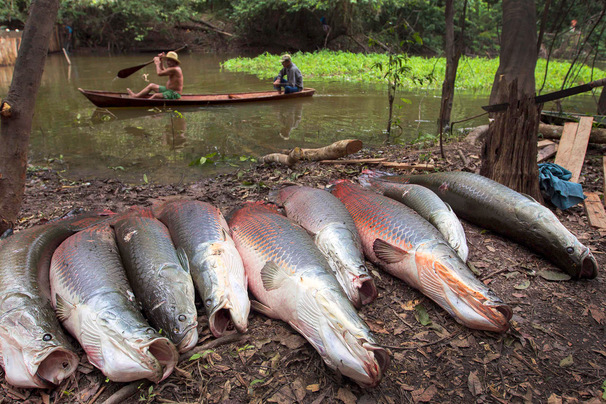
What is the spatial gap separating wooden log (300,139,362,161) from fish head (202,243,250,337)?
349cm

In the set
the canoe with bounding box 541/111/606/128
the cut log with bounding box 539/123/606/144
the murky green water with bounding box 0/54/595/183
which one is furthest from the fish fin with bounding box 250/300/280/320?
the canoe with bounding box 541/111/606/128

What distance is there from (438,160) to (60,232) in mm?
5480

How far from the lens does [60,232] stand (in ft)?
11.5

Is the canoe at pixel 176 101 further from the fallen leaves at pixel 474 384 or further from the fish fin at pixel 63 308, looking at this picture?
the fallen leaves at pixel 474 384

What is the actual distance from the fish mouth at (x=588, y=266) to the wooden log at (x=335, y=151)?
352 cm

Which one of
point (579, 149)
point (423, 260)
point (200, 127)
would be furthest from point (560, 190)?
point (200, 127)

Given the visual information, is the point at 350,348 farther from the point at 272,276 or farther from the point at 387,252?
the point at 387,252

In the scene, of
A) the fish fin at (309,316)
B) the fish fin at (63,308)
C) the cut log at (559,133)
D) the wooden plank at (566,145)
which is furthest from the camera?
the cut log at (559,133)

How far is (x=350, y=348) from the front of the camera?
7.48 ft

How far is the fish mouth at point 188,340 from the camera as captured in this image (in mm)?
2557

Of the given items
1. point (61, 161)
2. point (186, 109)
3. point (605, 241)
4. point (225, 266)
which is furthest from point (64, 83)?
point (605, 241)

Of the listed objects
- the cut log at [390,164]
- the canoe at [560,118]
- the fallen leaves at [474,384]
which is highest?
the canoe at [560,118]

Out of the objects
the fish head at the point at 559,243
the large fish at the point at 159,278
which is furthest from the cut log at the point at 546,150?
the large fish at the point at 159,278

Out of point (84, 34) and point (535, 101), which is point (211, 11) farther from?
point (535, 101)
